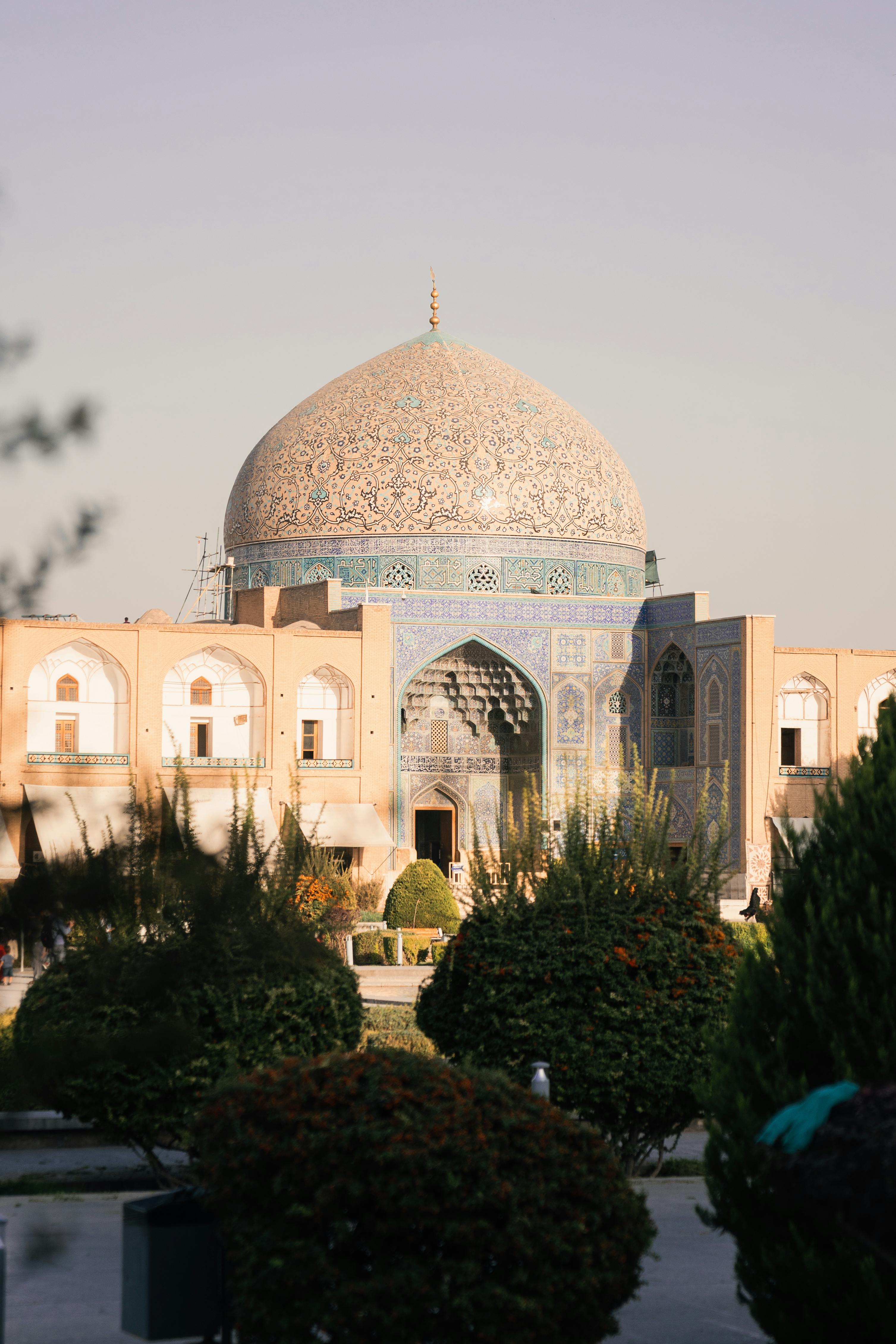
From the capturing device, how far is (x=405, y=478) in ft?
87.1

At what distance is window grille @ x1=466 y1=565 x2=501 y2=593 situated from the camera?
2614cm

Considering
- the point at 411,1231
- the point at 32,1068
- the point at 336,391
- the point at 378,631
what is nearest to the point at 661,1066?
the point at 411,1231

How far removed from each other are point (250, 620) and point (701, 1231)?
20.5 meters

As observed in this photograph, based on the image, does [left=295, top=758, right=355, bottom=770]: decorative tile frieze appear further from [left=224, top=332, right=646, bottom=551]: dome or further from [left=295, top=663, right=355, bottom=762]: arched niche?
[left=224, top=332, right=646, bottom=551]: dome

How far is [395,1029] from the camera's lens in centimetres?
1293

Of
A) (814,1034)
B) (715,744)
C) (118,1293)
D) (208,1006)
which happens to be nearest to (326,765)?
(715,744)

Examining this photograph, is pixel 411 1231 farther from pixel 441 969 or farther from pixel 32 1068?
pixel 441 969

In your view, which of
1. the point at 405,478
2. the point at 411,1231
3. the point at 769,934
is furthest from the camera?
the point at 405,478

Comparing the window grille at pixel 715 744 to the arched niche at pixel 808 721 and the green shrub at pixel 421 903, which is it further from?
the green shrub at pixel 421 903

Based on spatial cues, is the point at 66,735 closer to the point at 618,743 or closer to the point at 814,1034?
the point at 618,743

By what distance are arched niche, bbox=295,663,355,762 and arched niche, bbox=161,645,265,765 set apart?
722mm

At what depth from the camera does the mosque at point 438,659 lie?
23.4m

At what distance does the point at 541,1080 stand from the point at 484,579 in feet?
64.3

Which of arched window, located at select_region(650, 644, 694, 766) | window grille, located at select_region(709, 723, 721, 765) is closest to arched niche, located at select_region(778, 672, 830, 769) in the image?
window grille, located at select_region(709, 723, 721, 765)
